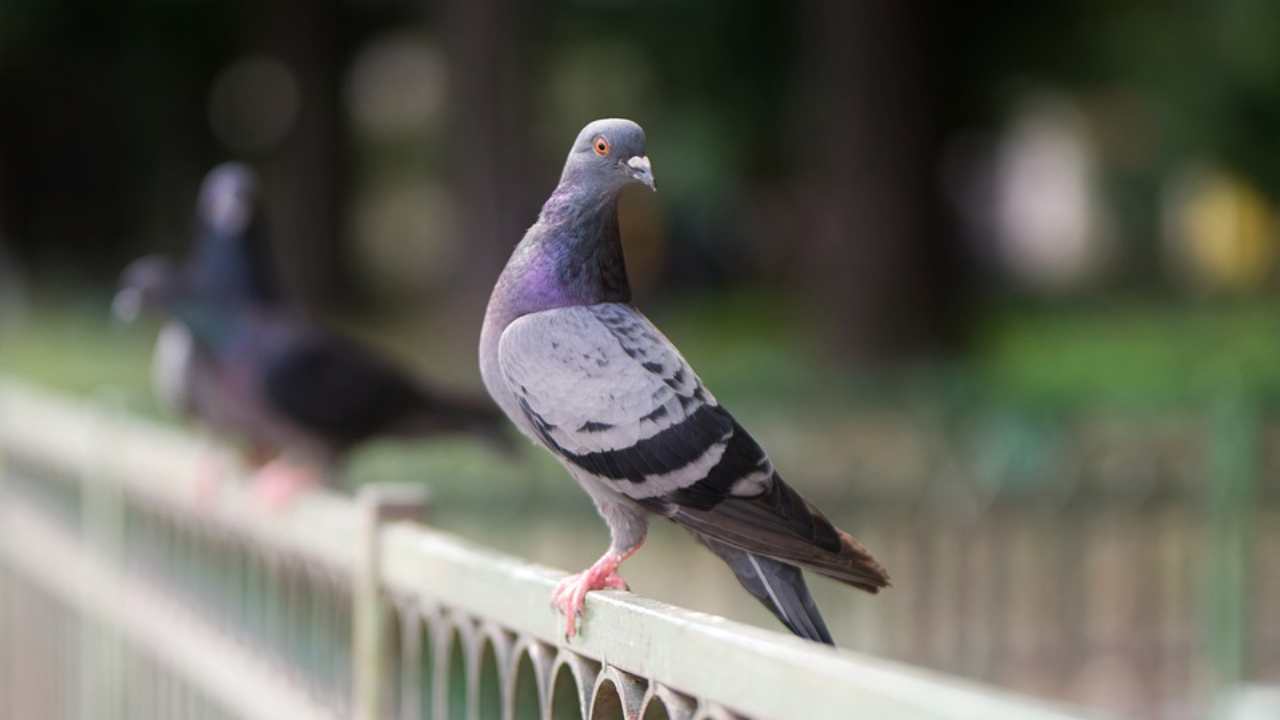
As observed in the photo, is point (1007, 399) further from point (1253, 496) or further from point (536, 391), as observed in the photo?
→ point (536, 391)

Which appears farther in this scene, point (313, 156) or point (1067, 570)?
point (313, 156)

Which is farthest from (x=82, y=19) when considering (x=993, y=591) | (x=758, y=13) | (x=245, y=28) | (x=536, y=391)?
(x=536, y=391)

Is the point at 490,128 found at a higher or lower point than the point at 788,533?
lower

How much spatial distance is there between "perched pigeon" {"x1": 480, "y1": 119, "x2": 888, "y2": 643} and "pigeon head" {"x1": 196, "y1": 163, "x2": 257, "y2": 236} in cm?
347

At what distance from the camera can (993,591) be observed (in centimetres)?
820

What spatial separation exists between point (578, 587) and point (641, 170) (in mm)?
565

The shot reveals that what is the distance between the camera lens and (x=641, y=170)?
8.53 ft

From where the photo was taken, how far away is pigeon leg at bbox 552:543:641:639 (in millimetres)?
2539

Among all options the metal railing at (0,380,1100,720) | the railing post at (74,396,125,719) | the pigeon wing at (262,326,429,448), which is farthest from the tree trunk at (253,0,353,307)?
the pigeon wing at (262,326,429,448)

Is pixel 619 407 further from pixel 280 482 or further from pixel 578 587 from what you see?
pixel 280 482

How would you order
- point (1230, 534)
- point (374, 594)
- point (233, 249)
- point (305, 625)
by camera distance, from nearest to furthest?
point (374, 594)
point (305, 625)
point (233, 249)
point (1230, 534)

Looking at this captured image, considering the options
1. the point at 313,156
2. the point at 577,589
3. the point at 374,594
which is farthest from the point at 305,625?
the point at 313,156

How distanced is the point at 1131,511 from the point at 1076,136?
37409 mm

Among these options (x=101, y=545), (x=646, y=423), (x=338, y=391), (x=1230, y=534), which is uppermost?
(x=646, y=423)
